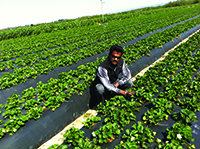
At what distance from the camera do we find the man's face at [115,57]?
4012 mm

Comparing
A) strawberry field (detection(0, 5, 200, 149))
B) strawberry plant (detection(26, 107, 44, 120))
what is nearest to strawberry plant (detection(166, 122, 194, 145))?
strawberry field (detection(0, 5, 200, 149))

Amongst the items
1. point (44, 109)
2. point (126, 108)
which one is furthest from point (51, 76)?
point (126, 108)

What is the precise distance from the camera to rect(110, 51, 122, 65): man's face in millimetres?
4012

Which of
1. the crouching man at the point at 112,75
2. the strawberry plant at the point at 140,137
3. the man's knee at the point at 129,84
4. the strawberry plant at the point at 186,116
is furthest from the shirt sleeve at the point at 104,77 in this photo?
the strawberry plant at the point at 186,116

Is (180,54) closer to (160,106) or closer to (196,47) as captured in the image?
(196,47)

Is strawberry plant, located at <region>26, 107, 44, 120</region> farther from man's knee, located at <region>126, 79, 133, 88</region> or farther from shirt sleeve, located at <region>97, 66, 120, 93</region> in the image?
man's knee, located at <region>126, 79, 133, 88</region>

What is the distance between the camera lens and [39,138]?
3.63 meters

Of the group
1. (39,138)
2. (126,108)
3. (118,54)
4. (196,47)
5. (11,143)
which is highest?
(118,54)

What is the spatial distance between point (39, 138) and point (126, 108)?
8.11 feet

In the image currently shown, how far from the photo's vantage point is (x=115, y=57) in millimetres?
4086

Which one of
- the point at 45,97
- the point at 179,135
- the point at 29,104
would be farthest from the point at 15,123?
the point at 179,135

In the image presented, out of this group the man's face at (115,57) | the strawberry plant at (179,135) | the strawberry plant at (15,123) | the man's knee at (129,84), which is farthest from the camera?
the man's knee at (129,84)

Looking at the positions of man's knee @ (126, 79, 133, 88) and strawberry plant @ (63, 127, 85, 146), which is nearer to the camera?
strawberry plant @ (63, 127, 85, 146)

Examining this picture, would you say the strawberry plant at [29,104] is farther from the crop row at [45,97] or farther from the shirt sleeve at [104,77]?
the shirt sleeve at [104,77]
